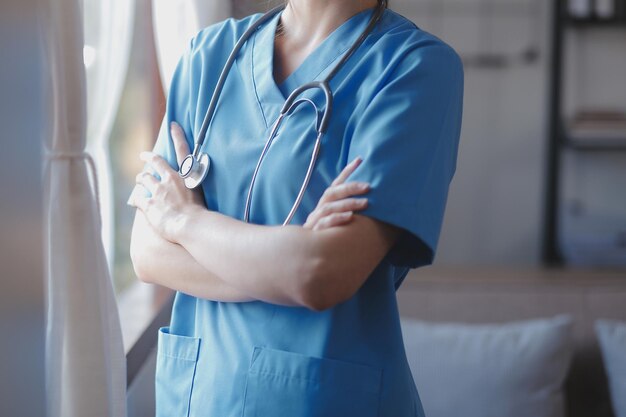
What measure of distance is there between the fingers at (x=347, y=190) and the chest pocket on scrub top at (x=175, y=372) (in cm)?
25

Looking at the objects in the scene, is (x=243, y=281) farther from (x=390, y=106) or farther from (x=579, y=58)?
(x=579, y=58)

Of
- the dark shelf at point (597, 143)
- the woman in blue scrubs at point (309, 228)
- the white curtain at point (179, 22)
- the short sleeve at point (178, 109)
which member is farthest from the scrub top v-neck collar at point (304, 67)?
the dark shelf at point (597, 143)

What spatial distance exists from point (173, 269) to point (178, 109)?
23 cm

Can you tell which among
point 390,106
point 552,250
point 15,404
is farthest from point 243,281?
point 552,250

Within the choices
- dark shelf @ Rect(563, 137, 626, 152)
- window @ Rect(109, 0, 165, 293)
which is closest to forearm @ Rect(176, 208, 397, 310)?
window @ Rect(109, 0, 165, 293)

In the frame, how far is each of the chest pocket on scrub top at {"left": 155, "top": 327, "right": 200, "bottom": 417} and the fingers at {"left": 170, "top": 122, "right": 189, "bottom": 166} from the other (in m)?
0.22

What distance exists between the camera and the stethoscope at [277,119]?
35.4 inches

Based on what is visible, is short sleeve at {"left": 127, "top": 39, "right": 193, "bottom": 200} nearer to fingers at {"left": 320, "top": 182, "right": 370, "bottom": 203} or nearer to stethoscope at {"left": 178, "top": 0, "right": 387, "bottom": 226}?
stethoscope at {"left": 178, "top": 0, "right": 387, "bottom": 226}

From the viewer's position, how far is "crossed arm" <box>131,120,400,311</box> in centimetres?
84

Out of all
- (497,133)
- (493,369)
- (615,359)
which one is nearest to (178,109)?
(493,369)

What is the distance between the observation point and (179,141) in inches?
40.9

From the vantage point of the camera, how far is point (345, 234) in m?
0.85

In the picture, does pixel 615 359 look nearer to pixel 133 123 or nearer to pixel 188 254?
pixel 188 254

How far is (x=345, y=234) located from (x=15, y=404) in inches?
15.6
